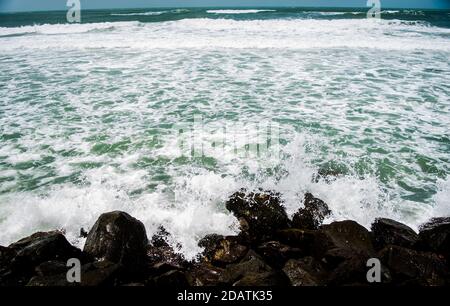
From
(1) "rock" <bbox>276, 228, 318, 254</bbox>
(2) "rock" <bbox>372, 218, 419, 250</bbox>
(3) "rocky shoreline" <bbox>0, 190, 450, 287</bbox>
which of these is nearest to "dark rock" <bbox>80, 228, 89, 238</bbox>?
(3) "rocky shoreline" <bbox>0, 190, 450, 287</bbox>

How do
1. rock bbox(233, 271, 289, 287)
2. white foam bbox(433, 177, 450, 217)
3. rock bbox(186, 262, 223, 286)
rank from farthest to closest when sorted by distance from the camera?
white foam bbox(433, 177, 450, 217) → rock bbox(186, 262, 223, 286) → rock bbox(233, 271, 289, 287)

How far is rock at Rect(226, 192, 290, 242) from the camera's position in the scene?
5.00m

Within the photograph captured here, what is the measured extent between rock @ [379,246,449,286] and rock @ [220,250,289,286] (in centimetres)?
142

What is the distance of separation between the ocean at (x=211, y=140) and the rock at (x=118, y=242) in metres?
0.72

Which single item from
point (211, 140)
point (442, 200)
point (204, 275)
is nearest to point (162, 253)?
point (204, 275)

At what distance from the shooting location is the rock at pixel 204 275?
4.11 m

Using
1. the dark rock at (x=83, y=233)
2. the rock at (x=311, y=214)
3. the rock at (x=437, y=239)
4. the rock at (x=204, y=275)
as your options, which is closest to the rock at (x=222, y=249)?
the rock at (x=204, y=275)

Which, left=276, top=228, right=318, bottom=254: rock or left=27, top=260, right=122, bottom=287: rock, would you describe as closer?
left=27, top=260, right=122, bottom=287: rock

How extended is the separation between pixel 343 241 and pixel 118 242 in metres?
3.11

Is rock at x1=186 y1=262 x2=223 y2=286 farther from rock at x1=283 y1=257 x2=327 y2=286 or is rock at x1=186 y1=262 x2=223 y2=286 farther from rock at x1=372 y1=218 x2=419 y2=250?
rock at x1=372 y1=218 x2=419 y2=250

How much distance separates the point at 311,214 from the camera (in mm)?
5305

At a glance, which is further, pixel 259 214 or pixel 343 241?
pixel 259 214

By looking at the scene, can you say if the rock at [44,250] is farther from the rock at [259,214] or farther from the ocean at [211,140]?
the rock at [259,214]

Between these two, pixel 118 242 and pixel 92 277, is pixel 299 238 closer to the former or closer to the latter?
pixel 118 242
